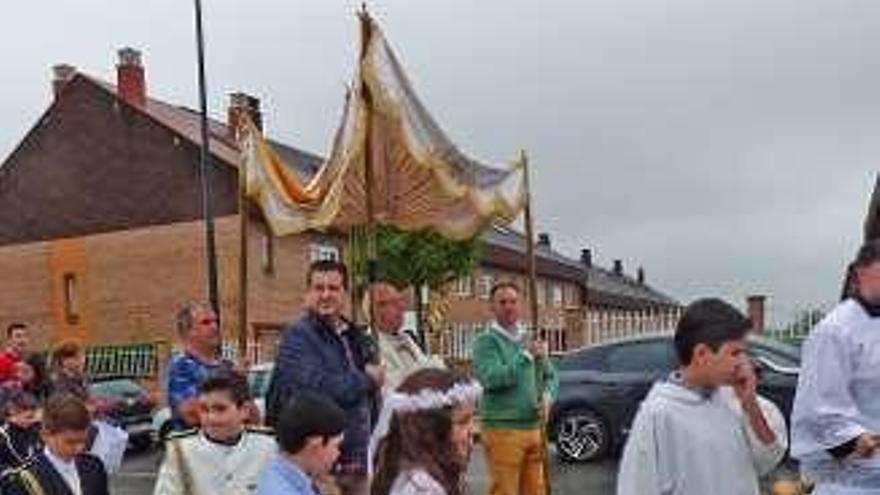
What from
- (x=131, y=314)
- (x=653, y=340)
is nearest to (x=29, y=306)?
(x=131, y=314)

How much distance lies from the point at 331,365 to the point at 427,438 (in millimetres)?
2776

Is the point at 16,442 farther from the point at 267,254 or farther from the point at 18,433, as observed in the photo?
the point at 267,254

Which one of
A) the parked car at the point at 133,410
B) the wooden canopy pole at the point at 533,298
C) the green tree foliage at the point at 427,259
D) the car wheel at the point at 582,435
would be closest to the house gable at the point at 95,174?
the green tree foliage at the point at 427,259

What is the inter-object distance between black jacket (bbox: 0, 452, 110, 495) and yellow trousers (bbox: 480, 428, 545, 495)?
3662 millimetres

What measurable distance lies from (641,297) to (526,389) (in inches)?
3205

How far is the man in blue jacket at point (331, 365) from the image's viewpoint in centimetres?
720

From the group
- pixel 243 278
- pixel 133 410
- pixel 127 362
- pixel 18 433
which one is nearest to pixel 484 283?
pixel 127 362

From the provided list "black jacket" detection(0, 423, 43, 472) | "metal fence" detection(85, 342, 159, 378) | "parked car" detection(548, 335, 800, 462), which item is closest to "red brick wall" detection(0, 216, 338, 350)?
"metal fence" detection(85, 342, 159, 378)

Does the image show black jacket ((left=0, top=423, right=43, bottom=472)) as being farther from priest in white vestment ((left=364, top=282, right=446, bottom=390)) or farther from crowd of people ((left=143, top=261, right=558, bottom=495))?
priest in white vestment ((left=364, top=282, right=446, bottom=390))

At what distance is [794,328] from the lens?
76.6ft

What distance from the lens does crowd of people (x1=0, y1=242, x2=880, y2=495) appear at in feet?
15.4

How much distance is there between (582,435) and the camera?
17359 mm

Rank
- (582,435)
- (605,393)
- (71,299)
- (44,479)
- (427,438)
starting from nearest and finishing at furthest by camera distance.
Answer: (427,438) < (44,479) < (605,393) < (582,435) < (71,299)

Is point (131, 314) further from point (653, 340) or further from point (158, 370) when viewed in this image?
point (653, 340)
